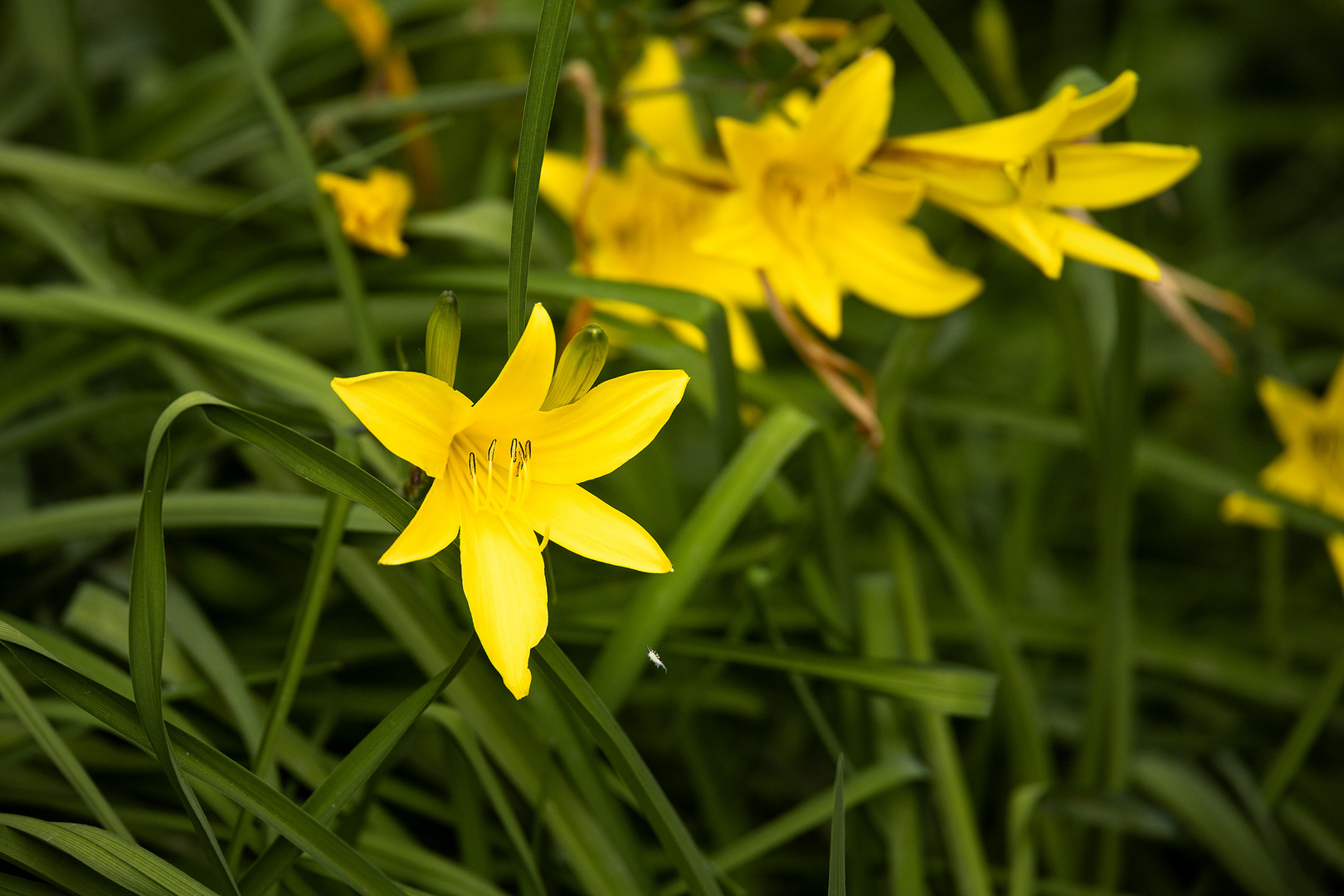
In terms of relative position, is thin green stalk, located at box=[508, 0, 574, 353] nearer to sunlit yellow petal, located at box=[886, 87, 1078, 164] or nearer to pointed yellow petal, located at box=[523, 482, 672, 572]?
pointed yellow petal, located at box=[523, 482, 672, 572]

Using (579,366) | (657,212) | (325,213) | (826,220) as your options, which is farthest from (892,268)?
(325,213)

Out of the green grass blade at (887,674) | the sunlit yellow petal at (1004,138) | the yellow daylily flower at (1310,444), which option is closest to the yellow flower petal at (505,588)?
the green grass blade at (887,674)

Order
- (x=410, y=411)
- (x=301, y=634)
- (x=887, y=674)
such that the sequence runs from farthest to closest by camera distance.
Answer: (x=887, y=674) < (x=301, y=634) < (x=410, y=411)

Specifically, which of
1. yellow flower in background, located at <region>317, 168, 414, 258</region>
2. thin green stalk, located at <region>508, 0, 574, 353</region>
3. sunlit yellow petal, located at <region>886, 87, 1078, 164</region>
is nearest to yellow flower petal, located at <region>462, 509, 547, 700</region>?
thin green stalk, located at <region>508, 0, 574, 353</region>

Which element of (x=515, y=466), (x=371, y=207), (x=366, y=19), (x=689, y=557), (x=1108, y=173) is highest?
(x=366, y=19)

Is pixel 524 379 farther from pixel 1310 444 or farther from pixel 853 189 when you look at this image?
pixel 1310 444

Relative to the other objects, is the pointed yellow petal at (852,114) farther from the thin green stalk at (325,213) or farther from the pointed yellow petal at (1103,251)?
the thin green stalk at (325,213)

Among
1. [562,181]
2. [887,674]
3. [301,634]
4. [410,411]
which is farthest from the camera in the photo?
[562,181]

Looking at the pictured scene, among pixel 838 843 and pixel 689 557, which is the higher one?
pixel 689 557
